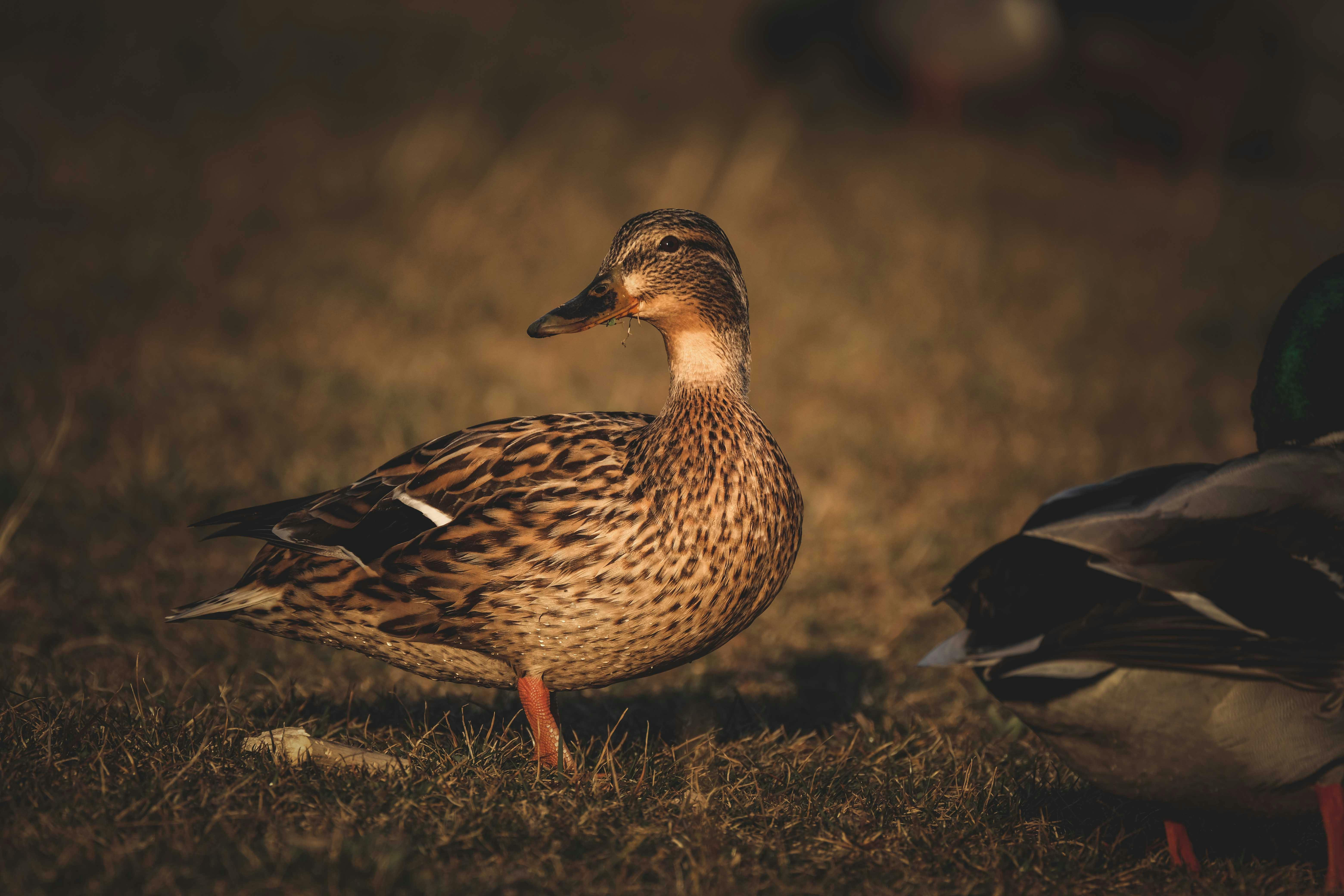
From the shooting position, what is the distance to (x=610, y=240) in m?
9.20

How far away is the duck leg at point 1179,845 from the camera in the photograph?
8.94ft

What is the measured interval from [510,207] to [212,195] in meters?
2.29

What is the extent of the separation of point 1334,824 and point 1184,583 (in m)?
0.69

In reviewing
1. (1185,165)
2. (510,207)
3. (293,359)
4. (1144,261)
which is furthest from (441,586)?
(1185,165)

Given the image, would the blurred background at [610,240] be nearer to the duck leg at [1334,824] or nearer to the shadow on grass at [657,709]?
the shadow on grass at [657,709]

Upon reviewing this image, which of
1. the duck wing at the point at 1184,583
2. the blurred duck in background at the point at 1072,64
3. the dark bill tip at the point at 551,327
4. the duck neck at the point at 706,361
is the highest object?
the blurred duck in background at the point at 1072,64

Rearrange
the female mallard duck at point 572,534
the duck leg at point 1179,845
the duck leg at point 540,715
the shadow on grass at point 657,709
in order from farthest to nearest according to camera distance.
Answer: the shadow on grass at point 657,709 < the duck leg at point 540,715 < the female mallard duck at point 572,534 < the duck leg at point 1179,845

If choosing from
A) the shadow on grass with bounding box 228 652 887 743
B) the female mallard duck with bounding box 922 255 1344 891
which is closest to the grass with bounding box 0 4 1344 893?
the shadow on grass with bounding box 228 652 887 743

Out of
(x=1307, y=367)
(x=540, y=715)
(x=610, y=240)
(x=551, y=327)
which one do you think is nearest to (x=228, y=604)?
(x=540, y=715)

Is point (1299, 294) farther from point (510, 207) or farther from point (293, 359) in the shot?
point (510, 207)

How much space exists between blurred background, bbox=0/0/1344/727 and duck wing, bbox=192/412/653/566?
70cm

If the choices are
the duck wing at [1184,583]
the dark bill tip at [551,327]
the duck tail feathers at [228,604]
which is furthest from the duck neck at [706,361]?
the duck tail feathers at [228,604]

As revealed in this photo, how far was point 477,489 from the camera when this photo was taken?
3080 mm

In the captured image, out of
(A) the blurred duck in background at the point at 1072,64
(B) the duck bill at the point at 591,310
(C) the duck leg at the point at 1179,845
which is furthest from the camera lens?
(A) the blurred duck in background at the point at 1072,64
